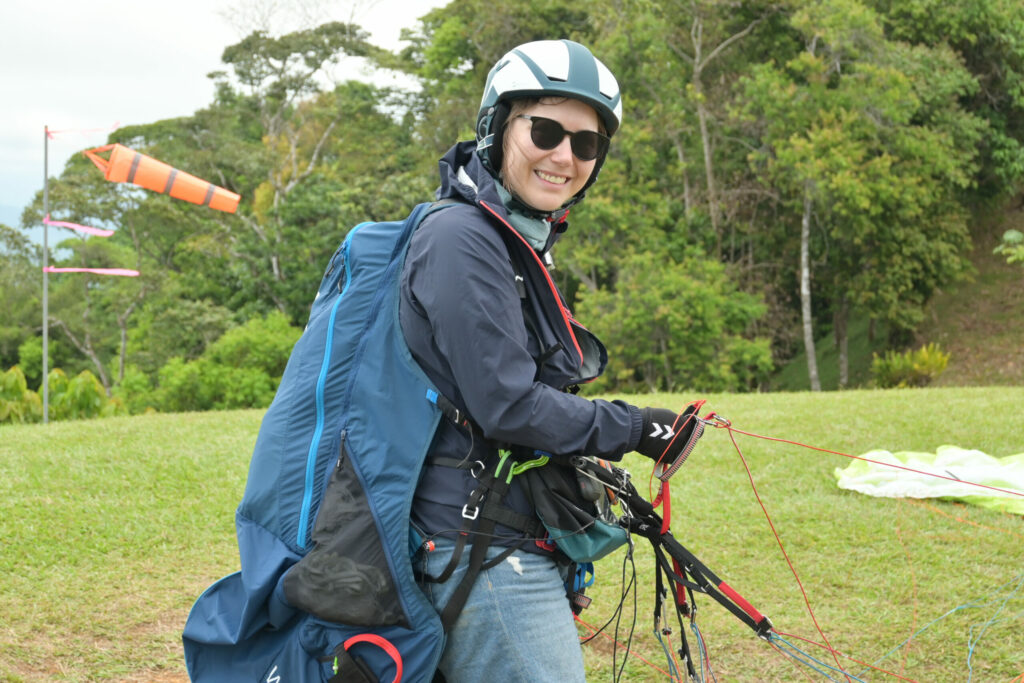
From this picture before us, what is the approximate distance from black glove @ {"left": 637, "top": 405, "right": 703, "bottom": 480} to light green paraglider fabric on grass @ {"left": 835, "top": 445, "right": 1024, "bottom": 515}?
3.89m

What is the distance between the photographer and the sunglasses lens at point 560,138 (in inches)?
87.3

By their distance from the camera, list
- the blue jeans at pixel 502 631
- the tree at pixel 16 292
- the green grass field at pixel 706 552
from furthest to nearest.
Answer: the tree at pixel 16 292 < the green grass field at pixel 706 552 < the blue jeans at pixel 502 631

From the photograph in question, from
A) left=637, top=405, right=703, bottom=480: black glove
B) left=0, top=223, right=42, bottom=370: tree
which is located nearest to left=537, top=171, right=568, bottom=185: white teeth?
left=637, top=405, right=703, bottom=480: black glove

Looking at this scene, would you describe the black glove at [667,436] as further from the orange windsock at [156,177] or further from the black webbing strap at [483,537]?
the orange windsock at [156,177]

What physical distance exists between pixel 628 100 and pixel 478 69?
7.31m

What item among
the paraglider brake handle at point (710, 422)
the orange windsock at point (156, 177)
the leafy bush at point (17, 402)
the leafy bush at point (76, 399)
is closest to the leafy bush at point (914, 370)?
the orange windsock at point (156, 177)

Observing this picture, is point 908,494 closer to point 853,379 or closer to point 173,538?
point 173,538

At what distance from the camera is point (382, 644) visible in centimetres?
199

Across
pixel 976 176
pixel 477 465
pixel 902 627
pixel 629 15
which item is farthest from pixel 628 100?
pixel 477 465

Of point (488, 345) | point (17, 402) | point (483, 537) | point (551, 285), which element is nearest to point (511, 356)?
point (488, 345)

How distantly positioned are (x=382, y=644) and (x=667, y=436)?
820 millimetres

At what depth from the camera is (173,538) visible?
219 inches

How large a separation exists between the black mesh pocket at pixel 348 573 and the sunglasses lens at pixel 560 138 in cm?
93

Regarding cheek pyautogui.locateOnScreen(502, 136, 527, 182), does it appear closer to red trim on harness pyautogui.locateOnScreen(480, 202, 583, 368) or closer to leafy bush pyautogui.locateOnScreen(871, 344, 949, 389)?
red trim on harness pyautogui.locateOnScreen(480, 202, 583, 368)
